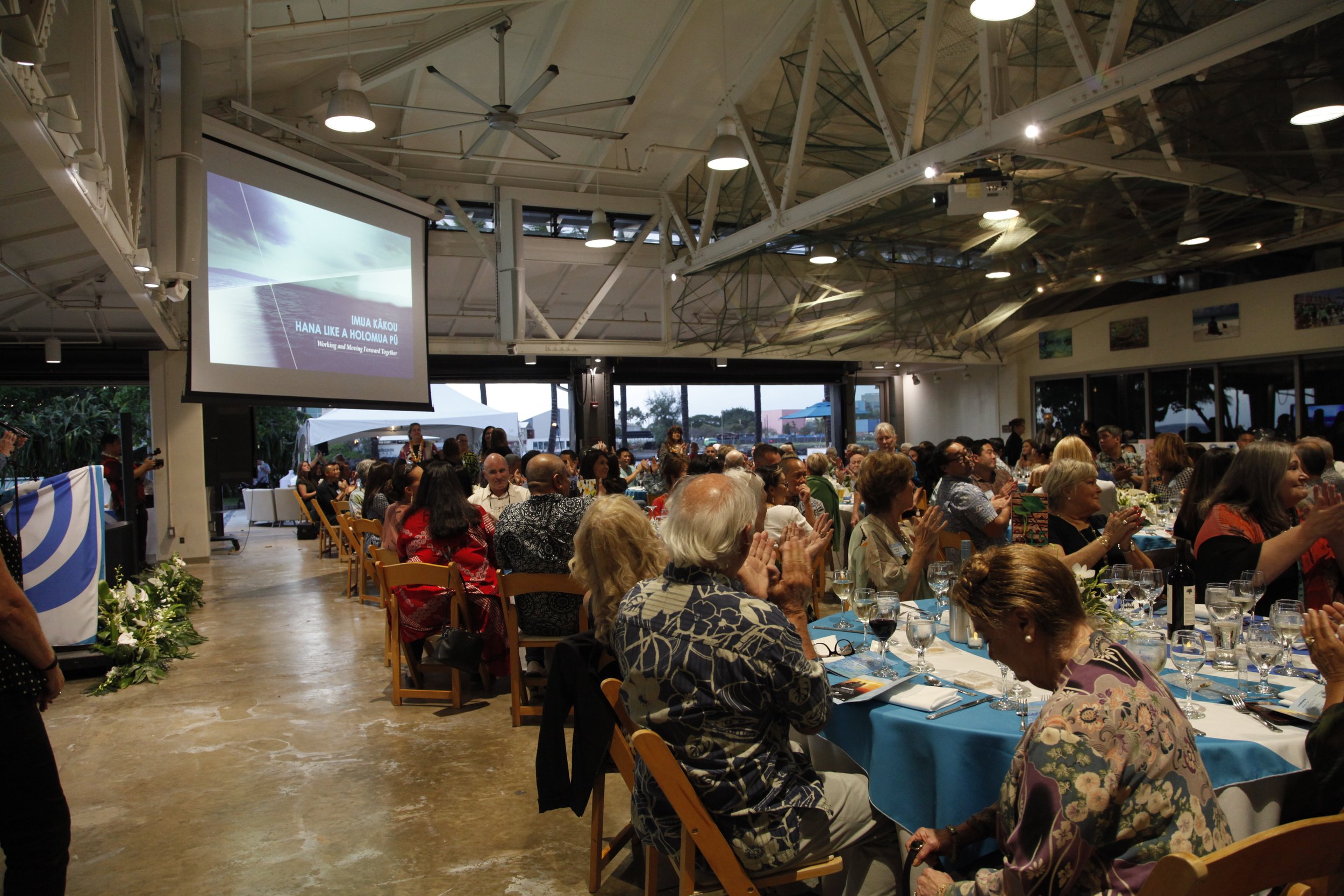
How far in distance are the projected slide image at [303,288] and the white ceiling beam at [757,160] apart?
13.7ft

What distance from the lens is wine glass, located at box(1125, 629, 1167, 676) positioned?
2.15 metres

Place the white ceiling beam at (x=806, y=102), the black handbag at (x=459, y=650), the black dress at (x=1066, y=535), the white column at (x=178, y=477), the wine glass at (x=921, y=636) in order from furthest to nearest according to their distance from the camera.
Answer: the white column at (x=178, y=477) → the white ceiling beam at (x=806, y=102) → the black handbag at (x=459, y=650) → the black dress at (x=1066, y=535) → the wine glass at (x=921, y=636)

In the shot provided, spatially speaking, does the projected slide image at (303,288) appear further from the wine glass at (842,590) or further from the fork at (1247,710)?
the fork at (1247,710)

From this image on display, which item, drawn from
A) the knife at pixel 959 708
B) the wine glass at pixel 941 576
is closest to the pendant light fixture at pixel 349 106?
the wine glass at pixel 941 576

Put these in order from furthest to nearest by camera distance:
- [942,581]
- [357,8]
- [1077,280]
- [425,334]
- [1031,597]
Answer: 1. [1077,280]
2. [425,334]
3. [357,8]
4. [942,581]
5. [1031,597]

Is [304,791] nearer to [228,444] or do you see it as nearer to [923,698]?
[923,698]

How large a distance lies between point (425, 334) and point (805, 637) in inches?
326

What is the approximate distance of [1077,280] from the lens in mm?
11438

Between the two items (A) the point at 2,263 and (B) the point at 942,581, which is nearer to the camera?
(B) the point at 942,581

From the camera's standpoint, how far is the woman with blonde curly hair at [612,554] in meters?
3.13

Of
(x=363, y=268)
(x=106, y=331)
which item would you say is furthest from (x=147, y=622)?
(x=106, y=331)

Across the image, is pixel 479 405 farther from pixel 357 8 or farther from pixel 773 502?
pixel 773 502

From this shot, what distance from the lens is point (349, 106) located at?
6219 millimetres

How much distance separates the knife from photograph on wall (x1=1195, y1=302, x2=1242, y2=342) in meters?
14.6
